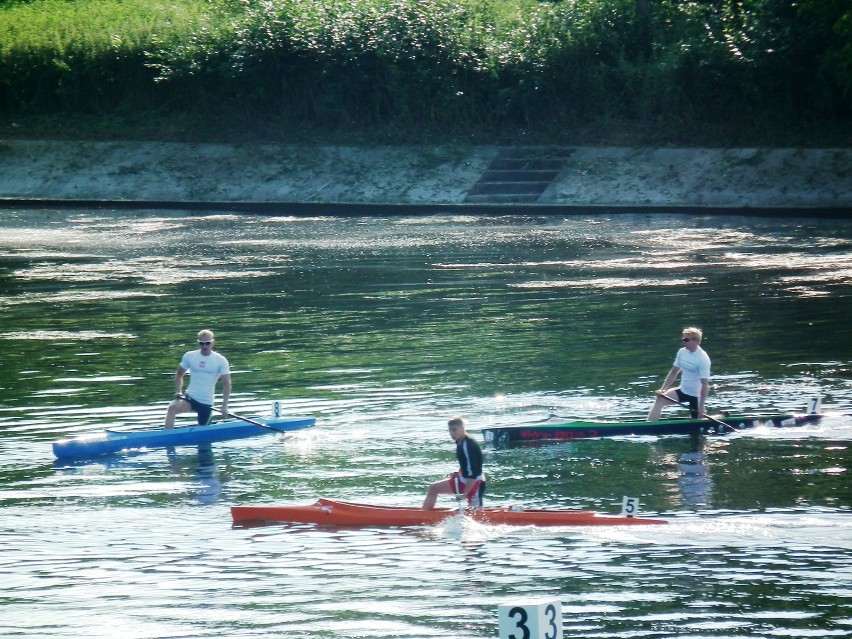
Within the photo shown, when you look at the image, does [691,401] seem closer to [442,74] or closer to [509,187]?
[509,187]

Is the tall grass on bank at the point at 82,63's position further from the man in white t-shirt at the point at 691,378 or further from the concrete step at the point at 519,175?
the man in white t-shirt at the point at 691,378

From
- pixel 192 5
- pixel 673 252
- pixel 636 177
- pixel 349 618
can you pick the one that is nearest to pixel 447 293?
pixel 673 252

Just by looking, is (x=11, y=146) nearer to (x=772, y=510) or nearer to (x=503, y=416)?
(x=503, y=416)

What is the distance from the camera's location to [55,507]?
15.6m

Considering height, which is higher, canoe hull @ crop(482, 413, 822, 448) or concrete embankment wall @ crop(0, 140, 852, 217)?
concrete embankment wall @ crop(0, 140, 852, 217)

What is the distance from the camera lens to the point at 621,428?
1852cm

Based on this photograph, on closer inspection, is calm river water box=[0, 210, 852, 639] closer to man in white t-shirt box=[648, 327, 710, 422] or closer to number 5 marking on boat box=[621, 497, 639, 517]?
number 5 marking on boat box=[621, 497, 639, 517]

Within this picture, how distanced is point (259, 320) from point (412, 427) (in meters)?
9.43

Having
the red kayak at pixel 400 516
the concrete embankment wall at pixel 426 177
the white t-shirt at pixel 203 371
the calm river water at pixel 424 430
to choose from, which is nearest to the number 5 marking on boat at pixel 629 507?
the red kayak at pixel 400 516

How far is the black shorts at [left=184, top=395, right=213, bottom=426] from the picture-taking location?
747 inches

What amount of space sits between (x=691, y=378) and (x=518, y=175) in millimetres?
24841

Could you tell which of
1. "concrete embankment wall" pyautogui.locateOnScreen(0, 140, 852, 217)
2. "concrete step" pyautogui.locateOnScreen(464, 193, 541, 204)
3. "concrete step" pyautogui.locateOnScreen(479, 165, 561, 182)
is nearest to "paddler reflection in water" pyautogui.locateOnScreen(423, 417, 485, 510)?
"concrete embankment wall" pyautogui.locateOnScreen(0, 140, 852, 217)

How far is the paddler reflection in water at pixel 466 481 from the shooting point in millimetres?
14586

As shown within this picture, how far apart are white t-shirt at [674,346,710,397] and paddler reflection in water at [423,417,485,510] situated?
5184 millimetres
